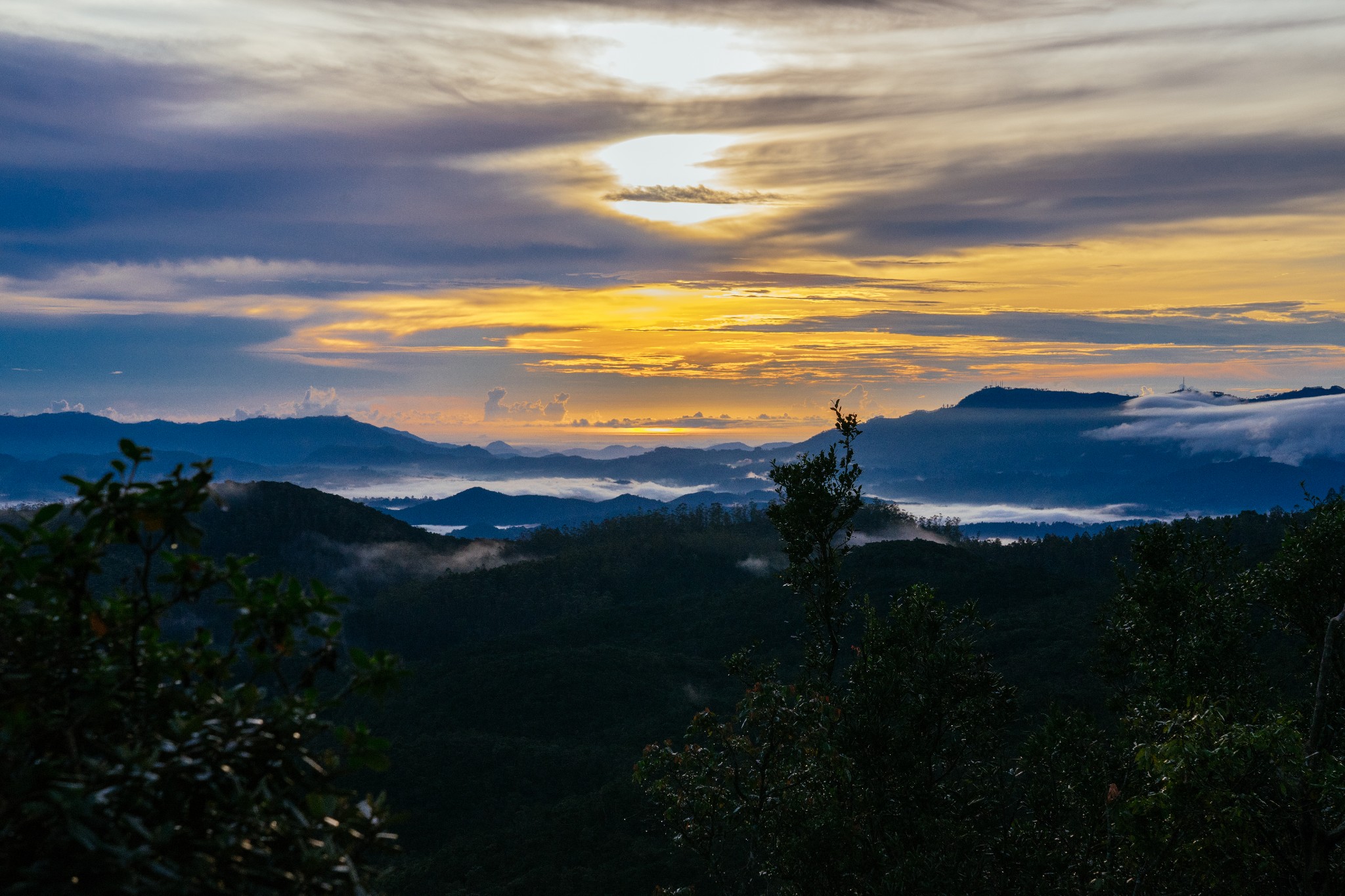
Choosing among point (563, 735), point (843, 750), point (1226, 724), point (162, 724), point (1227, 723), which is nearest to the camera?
point (162, 724)

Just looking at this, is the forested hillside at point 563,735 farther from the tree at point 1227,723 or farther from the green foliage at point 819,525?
the green foliage at point 819,525

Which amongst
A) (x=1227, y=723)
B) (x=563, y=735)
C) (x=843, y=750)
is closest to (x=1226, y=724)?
(x=1227, y=723)

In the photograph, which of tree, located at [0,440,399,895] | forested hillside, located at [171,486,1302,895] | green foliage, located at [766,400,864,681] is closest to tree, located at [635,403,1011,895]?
green foliage, located at [766,400,864,681]

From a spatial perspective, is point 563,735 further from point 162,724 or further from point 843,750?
point 162,724

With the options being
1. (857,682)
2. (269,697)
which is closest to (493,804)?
(857,682)

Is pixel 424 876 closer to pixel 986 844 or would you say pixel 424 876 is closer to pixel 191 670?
pixel 986 844

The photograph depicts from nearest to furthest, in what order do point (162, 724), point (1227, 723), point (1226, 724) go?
point (162, 724)
point (1226, 724)
point (1227, 723)

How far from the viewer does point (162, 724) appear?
609cm

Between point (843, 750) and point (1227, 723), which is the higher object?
point (1227, 723)

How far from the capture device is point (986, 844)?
73.6 ft

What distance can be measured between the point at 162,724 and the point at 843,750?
19333mm

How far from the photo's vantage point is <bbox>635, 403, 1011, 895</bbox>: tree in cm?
2116

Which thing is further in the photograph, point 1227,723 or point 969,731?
point 969,731

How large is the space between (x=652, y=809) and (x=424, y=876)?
26230 mm
